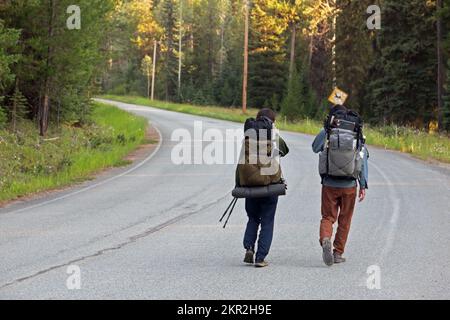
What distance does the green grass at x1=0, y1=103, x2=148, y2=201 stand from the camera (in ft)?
60.5

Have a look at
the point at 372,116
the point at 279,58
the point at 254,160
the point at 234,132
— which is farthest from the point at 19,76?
the point at 279,58

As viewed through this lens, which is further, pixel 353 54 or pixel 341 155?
pixel 353 54

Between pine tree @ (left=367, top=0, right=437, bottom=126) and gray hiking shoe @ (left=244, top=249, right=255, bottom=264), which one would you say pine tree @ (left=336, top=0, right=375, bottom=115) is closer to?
pine tree @ (left=367, top=0, right=437, bottom=126)

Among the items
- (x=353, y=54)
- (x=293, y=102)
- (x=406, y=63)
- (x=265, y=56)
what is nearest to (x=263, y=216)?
(x=406, y=63)

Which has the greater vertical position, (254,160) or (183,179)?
(254,160)

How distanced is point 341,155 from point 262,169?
0.98 m

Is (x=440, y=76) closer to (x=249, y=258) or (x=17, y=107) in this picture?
(x=17, y=107)

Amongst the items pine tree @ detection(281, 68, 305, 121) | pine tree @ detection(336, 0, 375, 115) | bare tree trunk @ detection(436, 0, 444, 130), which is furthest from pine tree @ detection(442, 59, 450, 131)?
pine tree @ detection(281, 68, 305, 121)

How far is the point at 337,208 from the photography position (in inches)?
354

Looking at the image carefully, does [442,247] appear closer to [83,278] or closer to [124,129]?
[83,278]

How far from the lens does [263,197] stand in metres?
8.60

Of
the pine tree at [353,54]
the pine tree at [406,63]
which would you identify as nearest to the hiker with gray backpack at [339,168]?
the pine tree at [406,63]

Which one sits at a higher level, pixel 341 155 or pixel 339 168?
pixel 341 155
